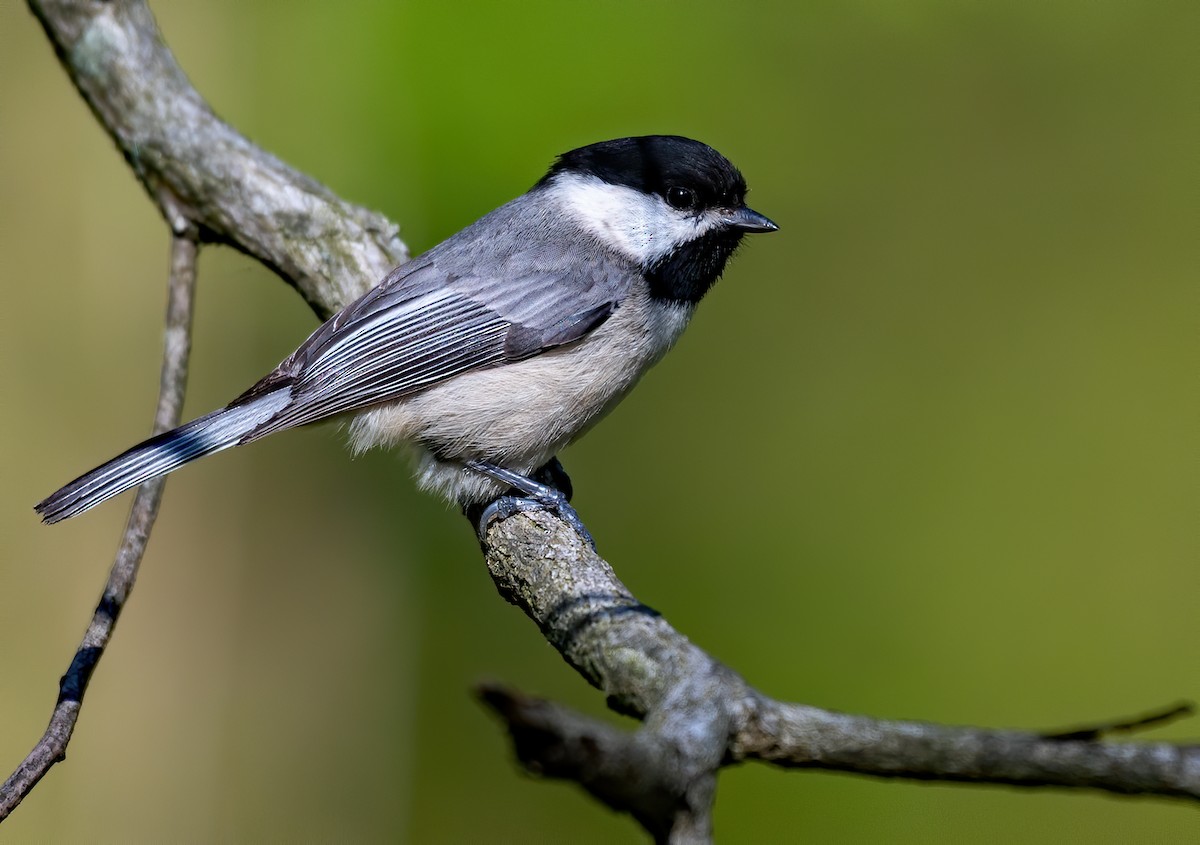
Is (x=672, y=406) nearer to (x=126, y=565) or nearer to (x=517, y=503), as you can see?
(x=517, y=503)

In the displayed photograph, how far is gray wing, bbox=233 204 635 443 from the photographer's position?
2.37 metres

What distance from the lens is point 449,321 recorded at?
8.00ft

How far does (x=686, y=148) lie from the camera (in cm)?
246

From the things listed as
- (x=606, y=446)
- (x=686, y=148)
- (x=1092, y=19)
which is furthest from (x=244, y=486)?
(x=1092, y=19)

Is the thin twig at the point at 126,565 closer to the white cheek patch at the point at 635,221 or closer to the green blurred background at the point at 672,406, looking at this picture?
the green blurred background at the point at 672,406

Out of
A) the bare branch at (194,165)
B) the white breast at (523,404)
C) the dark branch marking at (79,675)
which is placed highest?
the bare branch at (194,165)

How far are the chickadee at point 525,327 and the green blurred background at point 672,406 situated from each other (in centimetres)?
74

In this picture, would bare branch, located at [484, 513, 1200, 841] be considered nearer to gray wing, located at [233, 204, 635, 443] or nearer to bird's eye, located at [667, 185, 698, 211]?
gray wing, located at [233, 204, 635, 443]

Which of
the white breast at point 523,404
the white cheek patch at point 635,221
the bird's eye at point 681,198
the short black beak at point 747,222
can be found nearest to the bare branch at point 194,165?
the white breast at point 523,404

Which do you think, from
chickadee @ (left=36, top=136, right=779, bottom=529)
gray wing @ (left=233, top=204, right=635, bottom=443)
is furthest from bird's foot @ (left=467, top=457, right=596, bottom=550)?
gray wing @ (left=233, top=204, right=635, bottom=443)

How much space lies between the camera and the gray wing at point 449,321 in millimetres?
2373

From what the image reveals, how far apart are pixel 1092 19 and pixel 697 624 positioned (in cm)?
263

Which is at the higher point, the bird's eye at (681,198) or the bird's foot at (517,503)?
the bird's eye at (681,198)

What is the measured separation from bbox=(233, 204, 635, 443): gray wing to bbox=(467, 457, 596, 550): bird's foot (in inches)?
10.8
